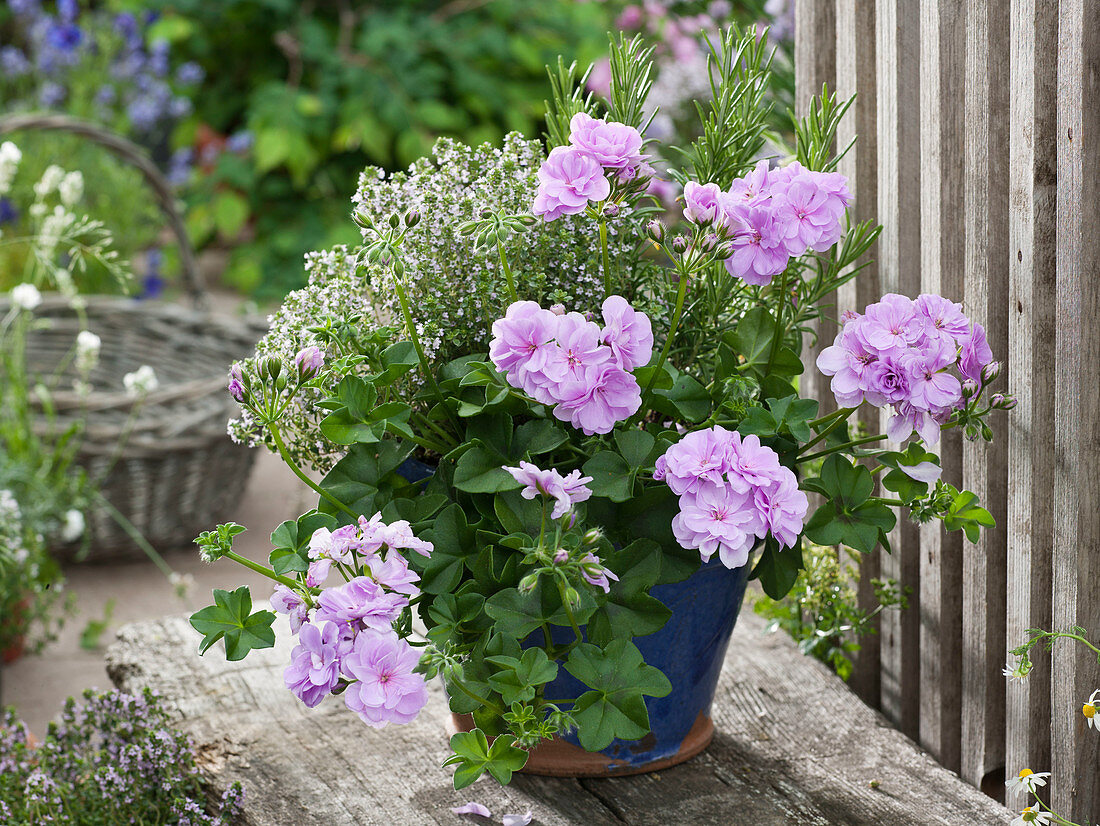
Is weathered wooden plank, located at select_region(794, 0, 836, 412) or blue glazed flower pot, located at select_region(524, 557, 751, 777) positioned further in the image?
weathered wooden plank, located at select_region(794, 0, 836, 412)

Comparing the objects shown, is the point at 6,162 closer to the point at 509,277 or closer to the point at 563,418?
the point at 509,277

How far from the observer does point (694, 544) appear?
833mm

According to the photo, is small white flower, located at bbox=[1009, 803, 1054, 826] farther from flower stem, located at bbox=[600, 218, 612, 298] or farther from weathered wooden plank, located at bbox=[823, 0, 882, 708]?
flower stem, located at bbox=[600, 218, 612, 298]

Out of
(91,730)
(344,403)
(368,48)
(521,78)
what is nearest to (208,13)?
(368,48)

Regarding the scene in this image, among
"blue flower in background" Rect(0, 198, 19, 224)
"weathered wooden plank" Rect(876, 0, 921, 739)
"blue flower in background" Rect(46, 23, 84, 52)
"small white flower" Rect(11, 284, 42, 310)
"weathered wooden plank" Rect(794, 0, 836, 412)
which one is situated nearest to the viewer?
"weathered wooden plank" Rect(876, 0, 921, 739)

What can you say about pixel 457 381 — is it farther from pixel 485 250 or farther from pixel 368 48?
pixel 368 48

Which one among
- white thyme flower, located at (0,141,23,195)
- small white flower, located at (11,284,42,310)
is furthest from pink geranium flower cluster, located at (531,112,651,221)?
small white flower, located at (11,284,42,310)

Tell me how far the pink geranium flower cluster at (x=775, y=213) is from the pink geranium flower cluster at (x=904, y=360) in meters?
0.08

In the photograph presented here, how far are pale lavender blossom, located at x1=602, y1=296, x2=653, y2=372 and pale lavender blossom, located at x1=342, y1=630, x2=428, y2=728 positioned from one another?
28cm

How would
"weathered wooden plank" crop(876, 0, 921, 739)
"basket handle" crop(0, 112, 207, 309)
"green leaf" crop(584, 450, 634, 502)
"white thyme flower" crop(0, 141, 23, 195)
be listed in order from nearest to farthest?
"green leaf" crop(584, 450, 634, 502), "weathered wooden plank" crop(876, 0, 921, 739), "white thyme flower" crop(0, 141, 23, 195), "basket handle" crop(0, 112, 207, 309)

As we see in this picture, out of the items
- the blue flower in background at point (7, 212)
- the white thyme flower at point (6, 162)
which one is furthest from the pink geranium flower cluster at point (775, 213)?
the blue flower in background at point (7, 212)

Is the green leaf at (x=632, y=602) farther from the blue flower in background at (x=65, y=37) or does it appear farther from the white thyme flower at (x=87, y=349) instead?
the blue flower in background at (x=65, y=37)

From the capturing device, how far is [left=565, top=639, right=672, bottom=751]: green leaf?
87 cm

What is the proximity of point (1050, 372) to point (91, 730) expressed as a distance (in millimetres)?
1227
